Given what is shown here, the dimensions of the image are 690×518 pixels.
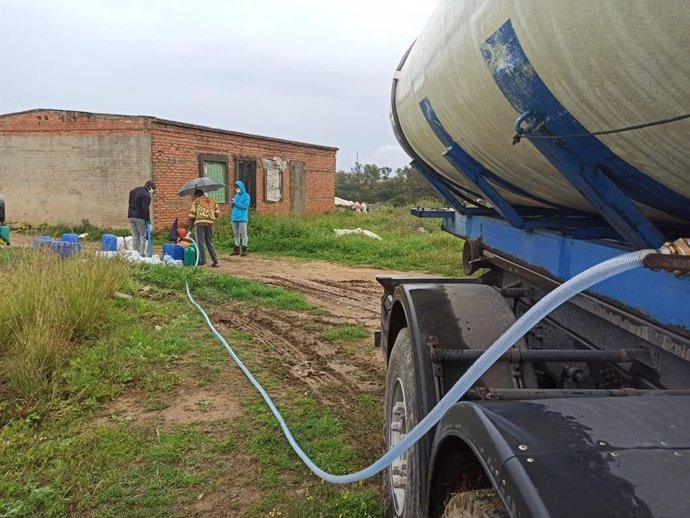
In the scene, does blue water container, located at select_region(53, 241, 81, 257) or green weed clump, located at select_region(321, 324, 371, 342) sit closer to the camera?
green weed clump, located at select_region(321, 324, 371, 342)

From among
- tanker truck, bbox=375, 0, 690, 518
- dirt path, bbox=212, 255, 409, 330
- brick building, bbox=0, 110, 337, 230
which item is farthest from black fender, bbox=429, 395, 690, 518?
brick building, bbox=0, 110, 337, 230

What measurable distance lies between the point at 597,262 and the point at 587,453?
0.91 meters

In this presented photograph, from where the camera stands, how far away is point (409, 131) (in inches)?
148

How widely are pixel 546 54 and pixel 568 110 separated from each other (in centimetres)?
17

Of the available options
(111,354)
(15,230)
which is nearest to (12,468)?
(111,354)

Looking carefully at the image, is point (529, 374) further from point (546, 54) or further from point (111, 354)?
point (111, 354)

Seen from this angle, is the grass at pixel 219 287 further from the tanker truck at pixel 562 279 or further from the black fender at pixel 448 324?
the tanker truck at pixel 562 279

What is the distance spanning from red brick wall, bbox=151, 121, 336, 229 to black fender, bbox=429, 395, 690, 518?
50.0 ft

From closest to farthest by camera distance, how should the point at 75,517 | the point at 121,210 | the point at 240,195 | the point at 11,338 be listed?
1. the point at 75,517
2. the point at 11,338
3. the point at 240,195
4. the point at 121,210

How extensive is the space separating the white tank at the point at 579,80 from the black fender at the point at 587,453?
631 mm

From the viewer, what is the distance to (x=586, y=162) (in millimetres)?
1639

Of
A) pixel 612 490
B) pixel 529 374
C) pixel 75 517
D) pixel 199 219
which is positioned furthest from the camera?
pixel 199 219

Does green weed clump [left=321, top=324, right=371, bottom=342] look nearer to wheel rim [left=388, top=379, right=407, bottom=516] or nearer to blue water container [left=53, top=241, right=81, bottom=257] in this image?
wheel rim [left=388, top=379, right=407, bottom=516]

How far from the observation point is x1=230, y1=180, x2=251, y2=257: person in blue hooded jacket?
41.8 feet
